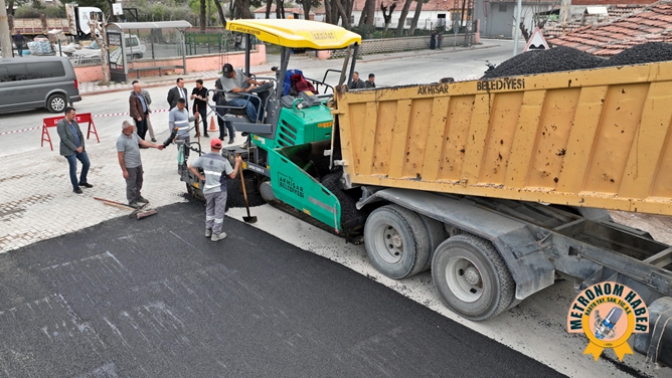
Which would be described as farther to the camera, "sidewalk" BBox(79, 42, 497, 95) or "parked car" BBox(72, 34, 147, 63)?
"parked car" BBox(72, 34, 147, 63)

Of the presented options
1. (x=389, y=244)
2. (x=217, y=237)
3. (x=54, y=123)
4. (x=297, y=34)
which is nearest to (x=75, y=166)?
(x=217, y=237)

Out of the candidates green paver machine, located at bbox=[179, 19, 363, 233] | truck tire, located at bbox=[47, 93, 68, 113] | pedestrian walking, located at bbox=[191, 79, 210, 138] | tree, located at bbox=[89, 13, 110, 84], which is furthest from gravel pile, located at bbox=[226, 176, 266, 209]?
tree, located at bbox=[89, 13, 110, 84]

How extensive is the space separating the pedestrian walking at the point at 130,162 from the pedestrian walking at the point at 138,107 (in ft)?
10.8

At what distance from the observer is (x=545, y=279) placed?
213 inches

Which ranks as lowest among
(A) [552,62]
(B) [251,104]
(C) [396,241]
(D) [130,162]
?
(C) [396,241]

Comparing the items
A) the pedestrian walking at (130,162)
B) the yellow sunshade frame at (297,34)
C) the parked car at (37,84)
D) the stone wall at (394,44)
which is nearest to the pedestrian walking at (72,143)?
the pedestrian walking at (130,162)

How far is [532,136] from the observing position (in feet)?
16.3

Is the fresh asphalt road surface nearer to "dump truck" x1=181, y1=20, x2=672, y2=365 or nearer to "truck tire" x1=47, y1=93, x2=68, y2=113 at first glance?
"dump truck" x1=181, y1=20, x2=672, y2=365

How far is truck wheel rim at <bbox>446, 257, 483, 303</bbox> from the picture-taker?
5750 mm

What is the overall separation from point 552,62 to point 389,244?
2749mm

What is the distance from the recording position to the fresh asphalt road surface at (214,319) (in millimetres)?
5016

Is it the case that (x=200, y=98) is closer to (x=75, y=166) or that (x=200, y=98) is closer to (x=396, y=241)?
(x=75, y=166)

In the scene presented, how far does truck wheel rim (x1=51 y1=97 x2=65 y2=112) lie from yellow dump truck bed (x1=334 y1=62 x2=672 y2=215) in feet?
41.7

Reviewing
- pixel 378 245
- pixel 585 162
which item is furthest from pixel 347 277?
pixel 585 162
